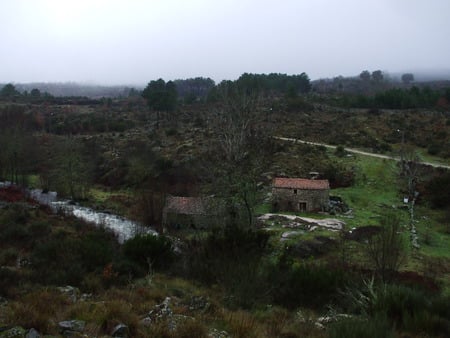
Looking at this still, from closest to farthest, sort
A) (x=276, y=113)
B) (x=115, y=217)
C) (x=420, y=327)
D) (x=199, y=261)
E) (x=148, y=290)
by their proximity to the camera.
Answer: (x=420, y=327), (x=148, y=290), (x=199, y=261), (x=115, y=217), (x=276, y=113)

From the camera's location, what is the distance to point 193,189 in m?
35.3

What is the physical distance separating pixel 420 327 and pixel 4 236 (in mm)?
17745

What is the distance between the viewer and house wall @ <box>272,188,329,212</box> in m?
30.0

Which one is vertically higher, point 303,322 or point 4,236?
point 303,322

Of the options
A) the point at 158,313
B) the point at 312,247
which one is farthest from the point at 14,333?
the point at 312,247

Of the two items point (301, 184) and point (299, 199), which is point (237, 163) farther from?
point (301, 184)

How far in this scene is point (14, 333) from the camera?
633 centimetres

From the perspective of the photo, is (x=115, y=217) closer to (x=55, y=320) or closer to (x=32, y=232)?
(x=32, y=232)

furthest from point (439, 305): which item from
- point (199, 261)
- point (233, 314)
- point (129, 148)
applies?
point (129, 148)

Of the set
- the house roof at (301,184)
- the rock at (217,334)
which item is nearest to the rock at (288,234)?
the house roof at (301,184)

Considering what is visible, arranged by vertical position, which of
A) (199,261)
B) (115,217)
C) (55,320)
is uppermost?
(55,320)

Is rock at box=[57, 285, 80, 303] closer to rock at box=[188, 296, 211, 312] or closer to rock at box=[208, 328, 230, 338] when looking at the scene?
rock at box=[188, 296, 211, 312]

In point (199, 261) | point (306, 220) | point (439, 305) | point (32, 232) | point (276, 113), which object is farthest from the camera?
point (276, 113)

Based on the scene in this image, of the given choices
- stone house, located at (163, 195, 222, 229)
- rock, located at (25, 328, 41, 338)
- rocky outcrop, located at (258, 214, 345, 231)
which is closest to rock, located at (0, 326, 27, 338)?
rock, located at (25, 328, 41, 338)
